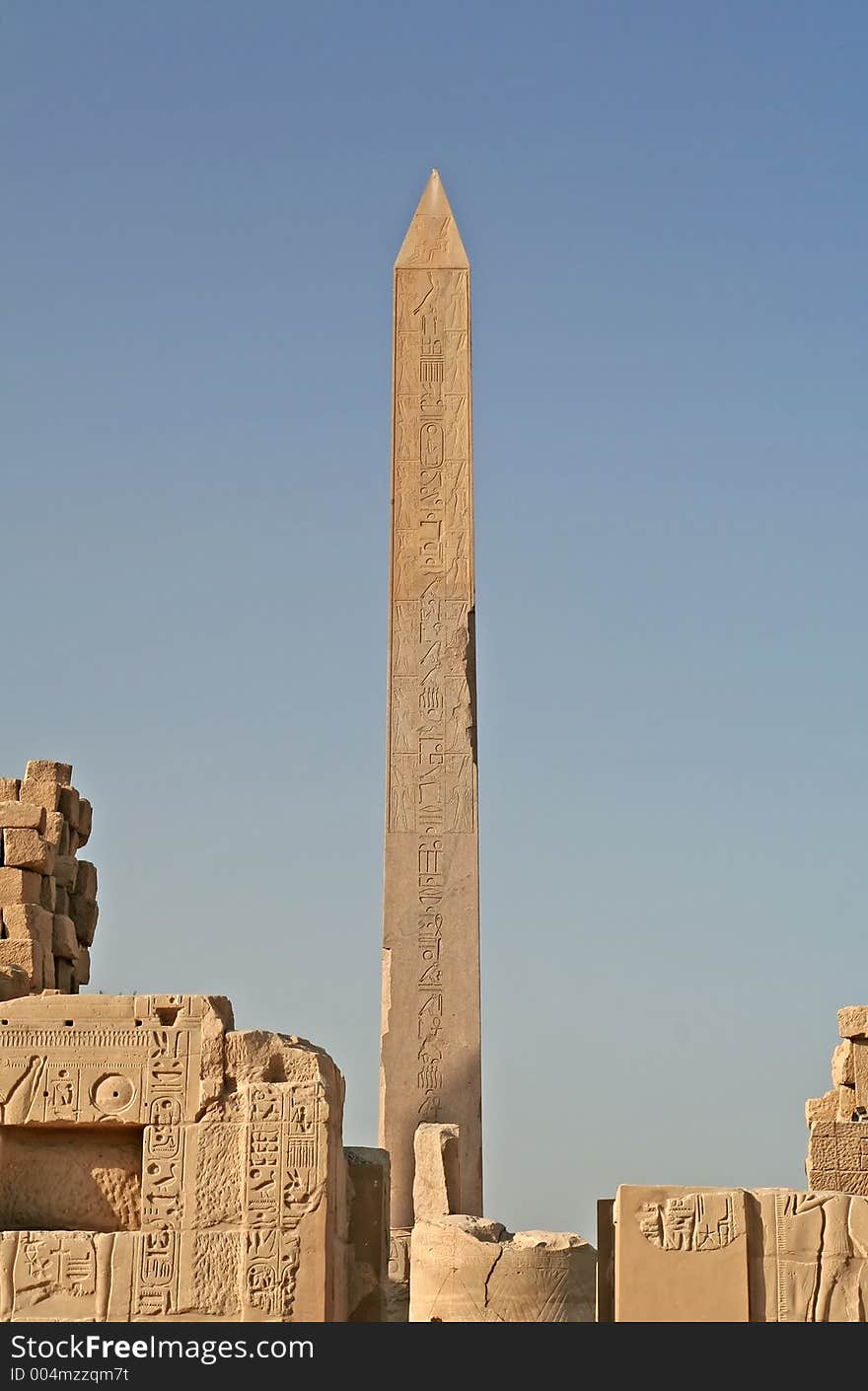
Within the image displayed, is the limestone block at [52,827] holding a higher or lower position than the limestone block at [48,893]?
higher

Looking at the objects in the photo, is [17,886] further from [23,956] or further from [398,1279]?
[398,1279]

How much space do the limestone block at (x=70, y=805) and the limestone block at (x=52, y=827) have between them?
0.30 feet

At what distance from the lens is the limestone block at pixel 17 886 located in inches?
444

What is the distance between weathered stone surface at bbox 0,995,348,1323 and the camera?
326 inches

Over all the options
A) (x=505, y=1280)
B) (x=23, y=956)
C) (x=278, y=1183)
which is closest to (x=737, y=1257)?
(x=505, y=1280)

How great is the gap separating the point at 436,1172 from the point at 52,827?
3.28 m

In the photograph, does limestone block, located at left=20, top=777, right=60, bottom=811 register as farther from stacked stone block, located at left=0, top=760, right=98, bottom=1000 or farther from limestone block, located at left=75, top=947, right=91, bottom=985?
limestone block, located at left=75, top=947, right=91, bottom=985

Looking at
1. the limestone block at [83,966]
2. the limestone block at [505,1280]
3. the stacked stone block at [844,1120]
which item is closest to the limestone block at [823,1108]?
the stacked stone block at [844,1120]

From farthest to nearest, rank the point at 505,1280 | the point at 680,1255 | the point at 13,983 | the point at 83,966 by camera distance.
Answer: the point at 83,966
the point at 13,983
the point at 505,1280
the point at 680,1255

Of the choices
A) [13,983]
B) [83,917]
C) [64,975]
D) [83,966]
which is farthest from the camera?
[83,917]

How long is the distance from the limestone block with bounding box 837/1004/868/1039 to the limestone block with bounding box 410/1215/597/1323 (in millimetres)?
2338

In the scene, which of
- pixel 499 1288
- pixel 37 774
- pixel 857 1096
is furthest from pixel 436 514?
pixel 499 1288

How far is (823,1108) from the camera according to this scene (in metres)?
11.1

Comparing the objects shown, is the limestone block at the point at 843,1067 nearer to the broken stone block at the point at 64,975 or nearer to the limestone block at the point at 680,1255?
the limestone block at the point at 680,1255
